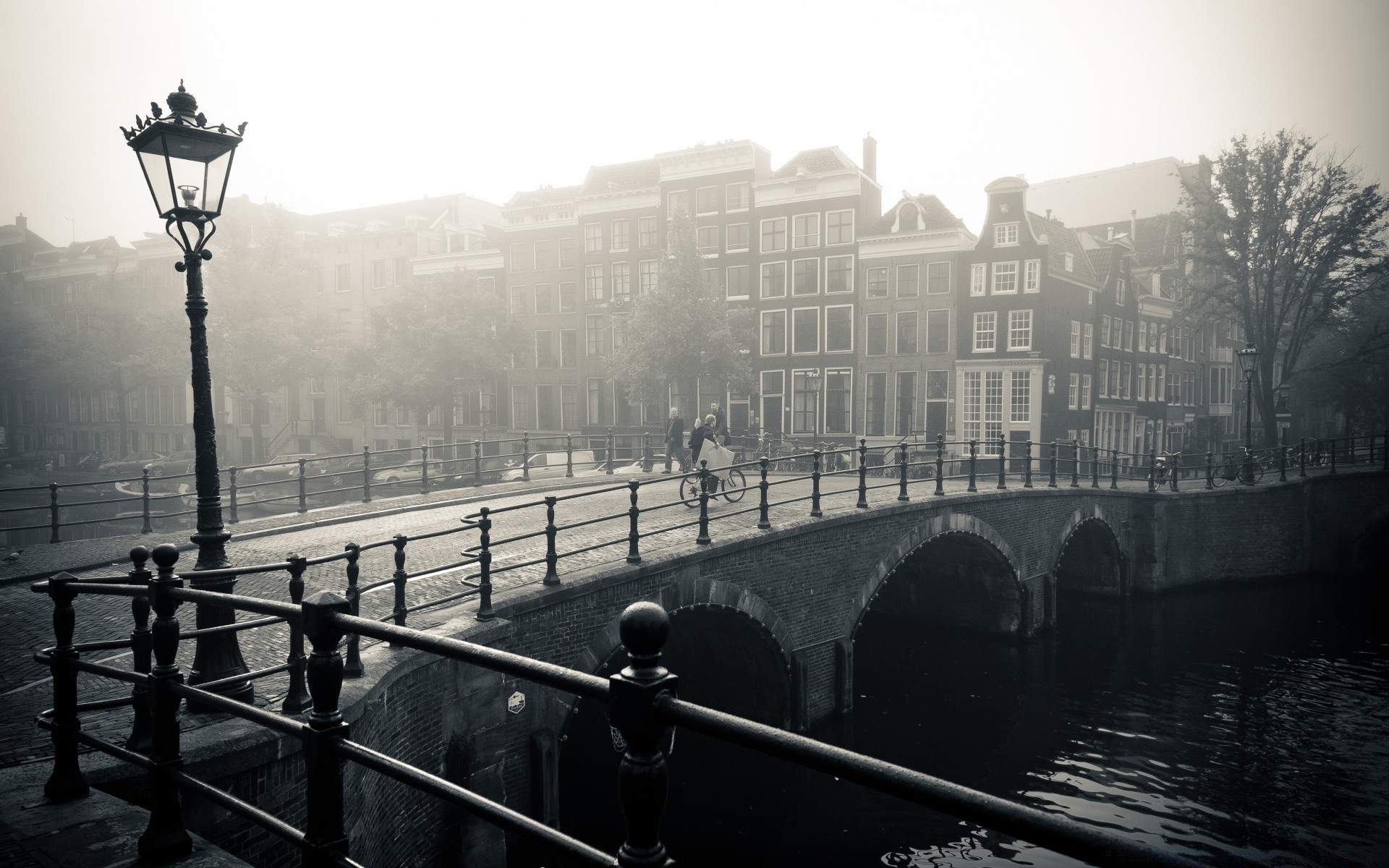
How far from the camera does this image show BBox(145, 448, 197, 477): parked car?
3434cm

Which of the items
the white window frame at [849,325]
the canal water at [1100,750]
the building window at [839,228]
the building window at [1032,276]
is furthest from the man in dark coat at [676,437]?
the building window at [1032,276]

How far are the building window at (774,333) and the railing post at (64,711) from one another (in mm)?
33218

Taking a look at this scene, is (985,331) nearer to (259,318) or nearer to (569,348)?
(569,348)

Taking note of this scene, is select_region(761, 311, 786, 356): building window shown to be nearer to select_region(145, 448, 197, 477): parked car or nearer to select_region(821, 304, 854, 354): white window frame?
select_region(821, 304, 854, 354): white window frame

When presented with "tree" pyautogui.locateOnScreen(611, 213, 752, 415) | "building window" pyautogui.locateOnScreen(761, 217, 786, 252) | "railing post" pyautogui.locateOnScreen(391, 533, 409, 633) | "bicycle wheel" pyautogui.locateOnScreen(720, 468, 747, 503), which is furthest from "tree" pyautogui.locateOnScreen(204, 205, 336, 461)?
"railing post" pyautogui.locateOnScreen(391, 533, 409, 633)

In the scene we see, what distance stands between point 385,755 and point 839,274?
111 feet

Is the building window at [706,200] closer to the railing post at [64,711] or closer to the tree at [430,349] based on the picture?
the tree at [430,349]

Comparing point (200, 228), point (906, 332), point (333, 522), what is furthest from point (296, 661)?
point (906, 332)

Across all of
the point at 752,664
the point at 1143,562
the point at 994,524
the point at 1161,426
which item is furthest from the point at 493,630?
the point at 1161,426

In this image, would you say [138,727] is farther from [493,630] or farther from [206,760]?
[493,630]

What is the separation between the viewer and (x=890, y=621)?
2120 cm

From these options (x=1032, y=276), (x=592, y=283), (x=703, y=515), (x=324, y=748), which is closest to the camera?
(x=324, y=748)

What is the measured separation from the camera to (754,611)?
1271 centimetres

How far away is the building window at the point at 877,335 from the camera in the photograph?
113 feet
